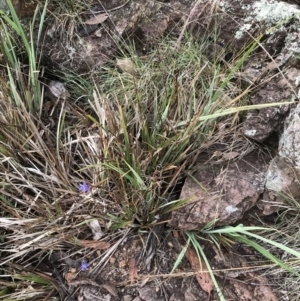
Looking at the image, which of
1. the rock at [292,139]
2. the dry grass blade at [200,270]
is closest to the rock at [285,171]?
the rock at [292,139]

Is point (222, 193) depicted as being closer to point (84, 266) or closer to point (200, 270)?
point (200, 270)

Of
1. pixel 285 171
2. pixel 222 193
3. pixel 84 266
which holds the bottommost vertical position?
pixel 84 266

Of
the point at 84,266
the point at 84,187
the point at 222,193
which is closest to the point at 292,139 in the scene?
the point at 222,193

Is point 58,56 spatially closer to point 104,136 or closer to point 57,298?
point 104,136

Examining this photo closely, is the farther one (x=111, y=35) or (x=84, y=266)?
(x=111, y=35)

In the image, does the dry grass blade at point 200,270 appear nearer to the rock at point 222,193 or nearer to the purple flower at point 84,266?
the rock at point 222,193

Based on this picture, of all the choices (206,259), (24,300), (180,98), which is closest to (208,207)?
(206,259)

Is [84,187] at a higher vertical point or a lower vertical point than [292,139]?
lower
